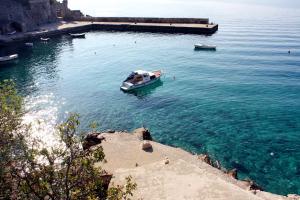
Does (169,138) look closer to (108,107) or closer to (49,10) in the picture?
(108,107)

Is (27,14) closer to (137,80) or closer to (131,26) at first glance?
(131,26)

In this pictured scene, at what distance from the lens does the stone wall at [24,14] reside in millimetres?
94562

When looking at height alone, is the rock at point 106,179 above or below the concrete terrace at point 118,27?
below

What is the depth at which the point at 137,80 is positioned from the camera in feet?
191

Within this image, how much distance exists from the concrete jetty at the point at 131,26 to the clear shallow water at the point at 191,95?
11128 mm

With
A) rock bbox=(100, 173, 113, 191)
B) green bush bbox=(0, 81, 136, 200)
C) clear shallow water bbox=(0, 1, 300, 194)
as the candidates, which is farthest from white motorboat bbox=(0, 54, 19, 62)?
green bush bbox=(0, 81, 136, 200)

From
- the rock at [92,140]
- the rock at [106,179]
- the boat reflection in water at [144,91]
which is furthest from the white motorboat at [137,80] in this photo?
the rock at [106,179]

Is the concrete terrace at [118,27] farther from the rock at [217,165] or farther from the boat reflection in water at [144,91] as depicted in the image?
the rock at [217,165]

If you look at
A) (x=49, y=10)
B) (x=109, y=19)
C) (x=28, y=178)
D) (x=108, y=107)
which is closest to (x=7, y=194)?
(x=28, y=178)

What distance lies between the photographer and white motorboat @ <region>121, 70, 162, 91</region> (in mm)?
56478

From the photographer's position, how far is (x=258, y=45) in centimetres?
9388

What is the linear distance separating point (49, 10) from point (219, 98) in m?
81.8

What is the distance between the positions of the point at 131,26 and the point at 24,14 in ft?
114

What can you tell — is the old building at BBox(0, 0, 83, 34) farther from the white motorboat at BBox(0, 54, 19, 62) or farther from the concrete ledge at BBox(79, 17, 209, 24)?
the white motorboat at BBox(0, 54, 19, 62)
